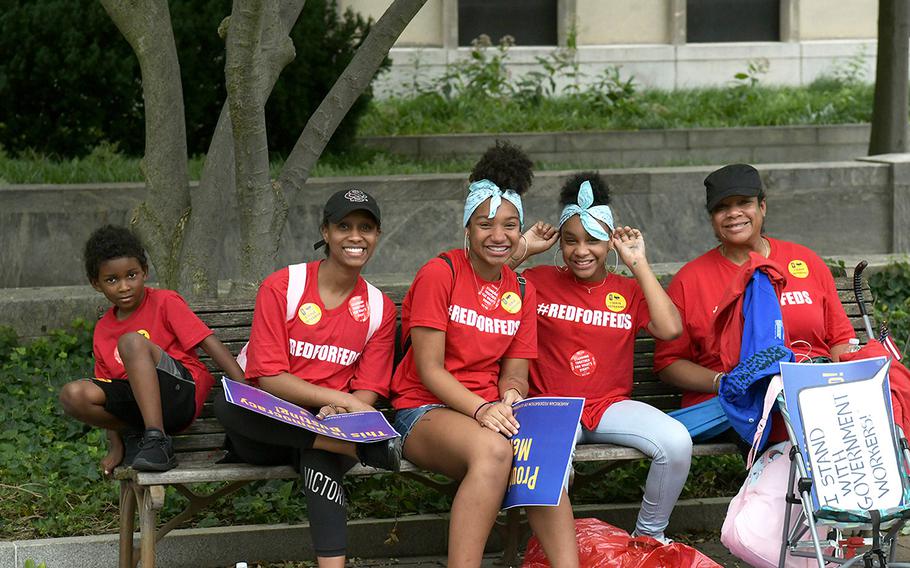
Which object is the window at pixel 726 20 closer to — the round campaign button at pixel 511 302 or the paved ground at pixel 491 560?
the paved ground at pixel 491 560

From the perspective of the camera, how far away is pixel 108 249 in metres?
4.96

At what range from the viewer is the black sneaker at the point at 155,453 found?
4.50 m

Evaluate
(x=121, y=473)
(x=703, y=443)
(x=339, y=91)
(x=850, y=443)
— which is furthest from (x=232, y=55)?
(x=850, y=443)

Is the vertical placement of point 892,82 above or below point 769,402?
above

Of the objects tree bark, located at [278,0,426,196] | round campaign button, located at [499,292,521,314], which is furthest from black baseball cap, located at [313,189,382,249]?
tree bark, located at [278,0,426,196]

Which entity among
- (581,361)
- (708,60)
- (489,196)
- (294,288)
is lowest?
(581,361)

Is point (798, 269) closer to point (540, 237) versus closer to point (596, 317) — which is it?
point (596, 317)

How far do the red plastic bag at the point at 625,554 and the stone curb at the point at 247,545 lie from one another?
2.11 feet

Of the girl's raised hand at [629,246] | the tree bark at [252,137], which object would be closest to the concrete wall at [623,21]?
the tree bark at [252,137]

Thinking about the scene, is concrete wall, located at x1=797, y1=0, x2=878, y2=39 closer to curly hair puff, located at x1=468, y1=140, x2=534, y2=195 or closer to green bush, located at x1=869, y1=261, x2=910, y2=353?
green bush, located at x1=869, y1=261, x2=910, y2=353

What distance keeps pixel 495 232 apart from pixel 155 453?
1.46 meters

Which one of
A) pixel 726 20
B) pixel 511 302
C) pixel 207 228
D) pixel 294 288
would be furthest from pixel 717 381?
pixel 726 20

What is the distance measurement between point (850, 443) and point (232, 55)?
3099 millimetres

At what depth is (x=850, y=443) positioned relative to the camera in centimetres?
445
